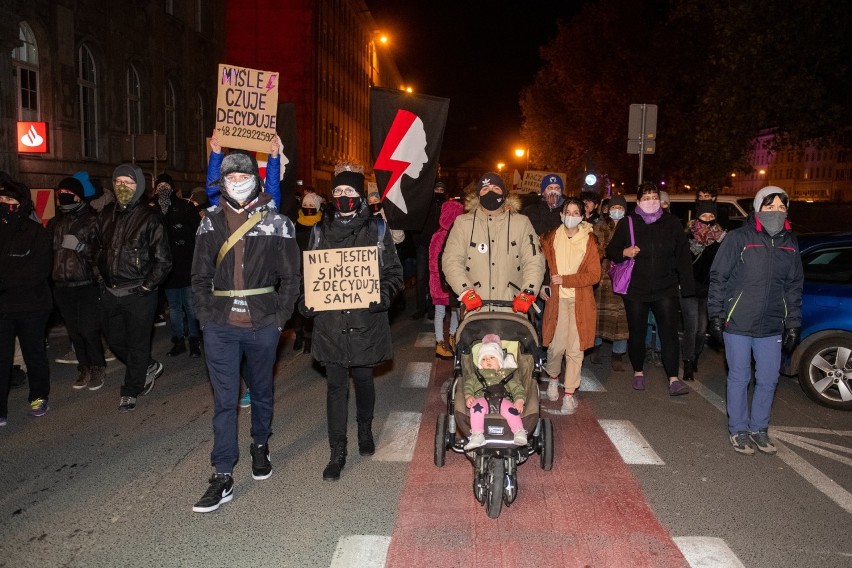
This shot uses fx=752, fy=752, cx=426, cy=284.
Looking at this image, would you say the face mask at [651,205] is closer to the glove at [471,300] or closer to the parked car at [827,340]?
the parked car at [827,340]

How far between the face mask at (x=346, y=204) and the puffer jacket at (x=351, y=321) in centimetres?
7

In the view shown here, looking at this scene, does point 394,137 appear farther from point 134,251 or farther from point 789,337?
point 789,337

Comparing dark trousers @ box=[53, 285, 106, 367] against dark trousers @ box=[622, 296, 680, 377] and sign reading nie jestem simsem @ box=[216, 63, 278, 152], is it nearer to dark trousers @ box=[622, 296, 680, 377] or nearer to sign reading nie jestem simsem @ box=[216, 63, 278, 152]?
sign reading nie jestem simsem @ box=[216, 63, 278, 152]

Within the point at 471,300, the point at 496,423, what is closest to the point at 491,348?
the point at 496,423

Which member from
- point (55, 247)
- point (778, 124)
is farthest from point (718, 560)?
point (778, 124)

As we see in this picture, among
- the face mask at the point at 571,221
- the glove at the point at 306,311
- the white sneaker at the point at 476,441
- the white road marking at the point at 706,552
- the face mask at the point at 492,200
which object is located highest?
the face mask at the point at 492,200

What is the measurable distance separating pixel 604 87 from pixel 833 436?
108 feet

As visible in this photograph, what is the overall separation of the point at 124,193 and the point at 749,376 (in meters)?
5.71

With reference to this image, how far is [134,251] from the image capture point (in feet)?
23.0

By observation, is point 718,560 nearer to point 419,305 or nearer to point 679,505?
point 679,505

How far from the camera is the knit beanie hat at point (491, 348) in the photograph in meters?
5.09

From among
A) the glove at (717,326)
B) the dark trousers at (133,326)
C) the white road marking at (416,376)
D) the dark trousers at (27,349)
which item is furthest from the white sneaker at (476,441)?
the dark trousers at (27,349)

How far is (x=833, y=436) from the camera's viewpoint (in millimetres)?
6645

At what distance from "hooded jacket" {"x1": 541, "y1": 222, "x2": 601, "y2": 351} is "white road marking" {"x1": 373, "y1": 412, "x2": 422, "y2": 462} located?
155cm
